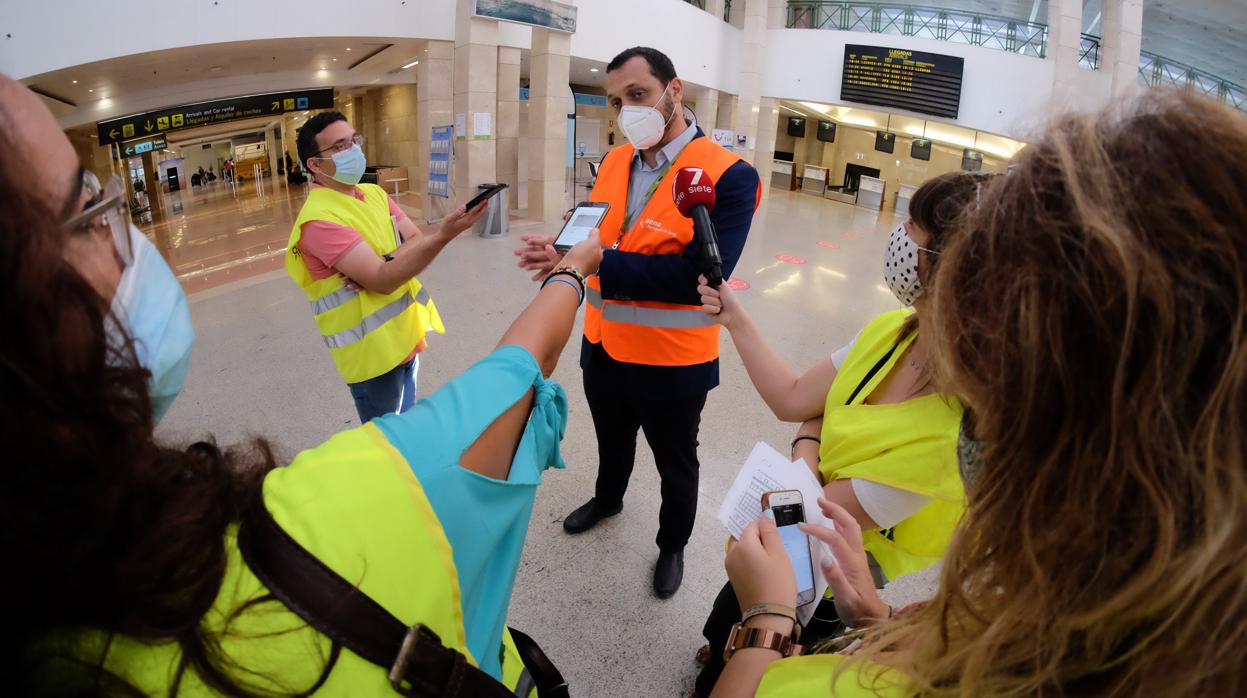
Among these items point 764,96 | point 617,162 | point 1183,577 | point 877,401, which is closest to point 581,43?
point 764,96

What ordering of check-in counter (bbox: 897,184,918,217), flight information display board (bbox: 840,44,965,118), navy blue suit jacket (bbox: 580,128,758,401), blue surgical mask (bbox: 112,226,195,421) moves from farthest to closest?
check-in counter (bbox: 897,184,918,217) → flight information display board (bbox: 840,44,965,118) → navy blue suit jacket (bbox: 580,128,758,401) → blue surgical mask (bbox: 112,226,195,421)

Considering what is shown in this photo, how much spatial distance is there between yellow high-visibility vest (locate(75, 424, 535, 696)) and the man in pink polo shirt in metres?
1.32

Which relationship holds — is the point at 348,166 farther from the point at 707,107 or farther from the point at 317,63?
the point at 317,63

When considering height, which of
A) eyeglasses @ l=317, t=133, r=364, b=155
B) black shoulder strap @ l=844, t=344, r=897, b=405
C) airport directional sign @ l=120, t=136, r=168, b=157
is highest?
airport directional sign @ l=120, t=136, r=168, b=157

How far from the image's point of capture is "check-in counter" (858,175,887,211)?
1543cm

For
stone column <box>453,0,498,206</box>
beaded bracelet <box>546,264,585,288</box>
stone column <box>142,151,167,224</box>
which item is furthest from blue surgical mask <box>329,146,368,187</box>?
stone column <box>142,151,167,224</box>

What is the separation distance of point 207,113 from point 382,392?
17043 mm

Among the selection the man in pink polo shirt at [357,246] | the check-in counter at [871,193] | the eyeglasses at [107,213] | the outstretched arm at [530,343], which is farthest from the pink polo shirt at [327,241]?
the check-in counter at [871,193]

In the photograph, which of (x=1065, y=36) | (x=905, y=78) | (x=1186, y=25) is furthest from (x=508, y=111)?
(x=1186, y=25)

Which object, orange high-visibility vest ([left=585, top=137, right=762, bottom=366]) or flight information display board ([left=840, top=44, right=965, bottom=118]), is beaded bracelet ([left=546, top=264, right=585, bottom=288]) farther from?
flight information display board ([left=840, top=44, right=965, bottom=118])

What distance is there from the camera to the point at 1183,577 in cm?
45

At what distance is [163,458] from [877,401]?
1181mm

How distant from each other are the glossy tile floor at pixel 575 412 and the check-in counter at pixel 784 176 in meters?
10.6

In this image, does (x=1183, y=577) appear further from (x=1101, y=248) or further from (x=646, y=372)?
(x=646, y=372)
